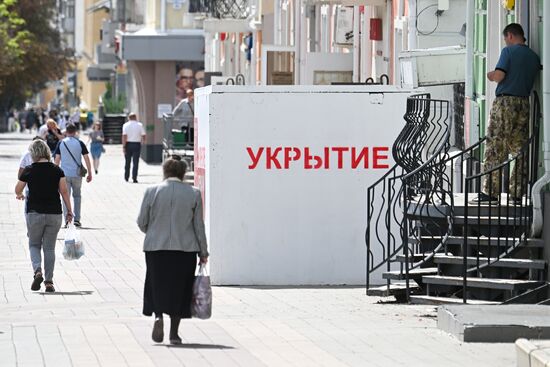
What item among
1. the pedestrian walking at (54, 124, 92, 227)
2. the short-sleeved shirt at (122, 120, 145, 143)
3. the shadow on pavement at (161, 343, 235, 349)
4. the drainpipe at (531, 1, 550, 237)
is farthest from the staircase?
the short-sleeved shirt at (122, 120, 145, 143)

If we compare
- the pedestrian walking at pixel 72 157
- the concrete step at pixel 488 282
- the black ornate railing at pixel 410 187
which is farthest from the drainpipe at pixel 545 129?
the pedestrian walking at pixel 72 157

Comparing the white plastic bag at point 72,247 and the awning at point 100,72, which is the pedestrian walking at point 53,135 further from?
the awning at point 100,72

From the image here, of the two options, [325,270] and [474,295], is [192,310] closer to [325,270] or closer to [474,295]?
[474,295]

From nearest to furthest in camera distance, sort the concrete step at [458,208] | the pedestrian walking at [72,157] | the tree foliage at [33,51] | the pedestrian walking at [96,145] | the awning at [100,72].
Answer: the concrete step at [458,208]
the pedestrian walking at [72,157]
the pedestrian walking at [96,145]
the tree foliage at [33,51]
the awning at [100,72]

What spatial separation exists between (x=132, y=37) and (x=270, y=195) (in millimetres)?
34947

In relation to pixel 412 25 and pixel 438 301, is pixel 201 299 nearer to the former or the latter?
pixel 438 301

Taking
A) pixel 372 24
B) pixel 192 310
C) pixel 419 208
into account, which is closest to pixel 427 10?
pixel 372 24

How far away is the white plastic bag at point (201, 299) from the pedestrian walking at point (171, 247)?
0.08 metres

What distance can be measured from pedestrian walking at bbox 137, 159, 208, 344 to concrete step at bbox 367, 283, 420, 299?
13.3 feet

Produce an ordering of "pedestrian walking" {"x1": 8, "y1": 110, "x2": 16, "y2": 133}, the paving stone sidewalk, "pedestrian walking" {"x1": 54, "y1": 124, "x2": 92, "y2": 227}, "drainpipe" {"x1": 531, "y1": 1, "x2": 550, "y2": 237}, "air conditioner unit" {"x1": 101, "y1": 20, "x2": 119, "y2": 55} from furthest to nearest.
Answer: "pedestrian walking" {"x1": 8, "y1": 110, "x2": 16, "y2": 133} < "air conditioner unit" {"x1": 101, "y1": 20, "x2": 119, "y2": 55} < "pedestrian walking" {"x1": 54, "y1": 124, "x2": 92, "y2": 227} < "drainpipe" {"x1": 531, "y1": 1, "x2": 550, "y2": 237} < the paving stone sidewalk

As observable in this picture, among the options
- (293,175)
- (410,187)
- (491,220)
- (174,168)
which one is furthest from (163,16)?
(174,168)

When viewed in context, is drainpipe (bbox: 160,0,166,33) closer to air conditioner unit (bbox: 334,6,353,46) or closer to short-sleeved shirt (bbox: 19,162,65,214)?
air conditioner unit (bbox: 334,6,353,46)

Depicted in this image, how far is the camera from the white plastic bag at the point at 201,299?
494 inches

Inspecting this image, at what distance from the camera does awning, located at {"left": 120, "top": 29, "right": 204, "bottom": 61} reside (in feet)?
172
